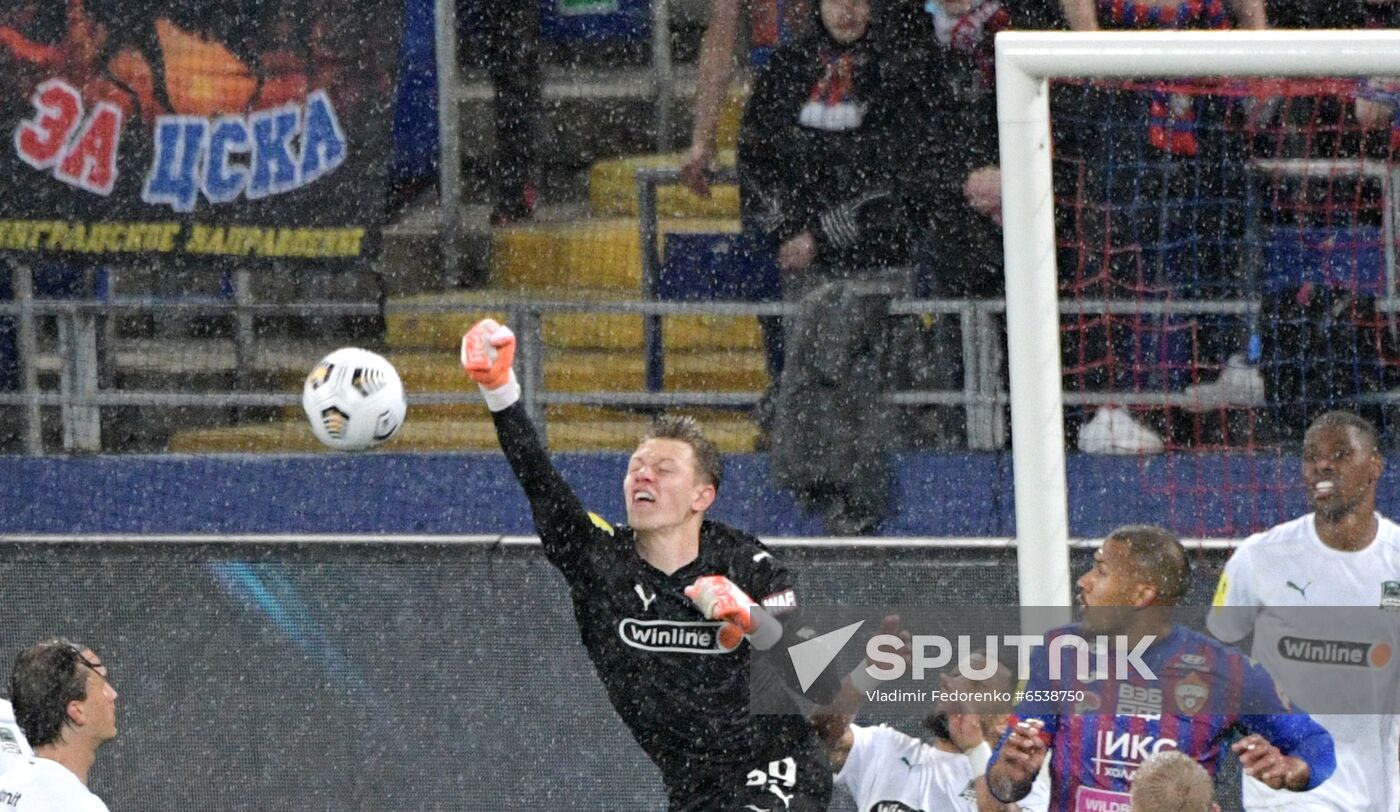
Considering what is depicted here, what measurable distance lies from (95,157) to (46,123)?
265 millimetres

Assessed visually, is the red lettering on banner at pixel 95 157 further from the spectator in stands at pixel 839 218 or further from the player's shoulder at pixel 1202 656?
the player's shoulder at pixel 1202 656

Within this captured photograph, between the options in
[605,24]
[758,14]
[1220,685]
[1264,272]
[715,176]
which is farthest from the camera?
[605,24]

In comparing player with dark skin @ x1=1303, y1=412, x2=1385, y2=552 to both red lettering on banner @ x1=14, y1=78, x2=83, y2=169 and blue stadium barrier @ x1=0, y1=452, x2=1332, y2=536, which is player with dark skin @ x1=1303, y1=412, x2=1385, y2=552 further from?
red lettering on banner @ x1=14, y1=78, x2=83, y2=169

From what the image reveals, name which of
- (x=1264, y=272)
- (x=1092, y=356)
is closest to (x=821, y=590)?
(x=1092, y=356)

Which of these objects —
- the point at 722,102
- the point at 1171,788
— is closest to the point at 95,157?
the point at 722,102

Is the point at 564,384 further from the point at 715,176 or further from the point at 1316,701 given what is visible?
the point at 1316,701

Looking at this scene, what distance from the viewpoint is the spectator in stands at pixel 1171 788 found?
4633mm

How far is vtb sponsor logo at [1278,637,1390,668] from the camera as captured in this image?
6.93 metres

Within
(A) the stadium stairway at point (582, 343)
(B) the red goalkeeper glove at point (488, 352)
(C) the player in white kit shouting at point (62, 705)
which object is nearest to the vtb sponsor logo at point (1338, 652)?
(A) the stadium stairway at point (582, 343)

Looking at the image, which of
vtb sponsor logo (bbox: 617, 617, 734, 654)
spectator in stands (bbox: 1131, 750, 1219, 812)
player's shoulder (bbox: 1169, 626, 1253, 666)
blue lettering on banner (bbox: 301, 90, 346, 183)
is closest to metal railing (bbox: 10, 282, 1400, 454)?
blue lettering on banner (bbox: 301, 90, 346, 183)

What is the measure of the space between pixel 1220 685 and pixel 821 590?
1.96 meters

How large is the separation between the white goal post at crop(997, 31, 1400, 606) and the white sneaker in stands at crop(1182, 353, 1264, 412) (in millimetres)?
2040

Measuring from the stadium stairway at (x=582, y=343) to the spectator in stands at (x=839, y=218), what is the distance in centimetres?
99

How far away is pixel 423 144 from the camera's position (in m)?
9.78
